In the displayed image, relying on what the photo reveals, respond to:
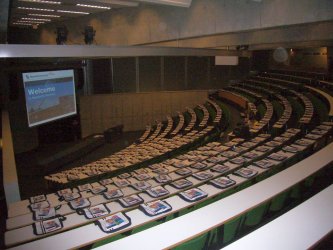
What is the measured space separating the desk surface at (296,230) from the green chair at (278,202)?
1.54 metres

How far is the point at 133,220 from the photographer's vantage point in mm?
2857

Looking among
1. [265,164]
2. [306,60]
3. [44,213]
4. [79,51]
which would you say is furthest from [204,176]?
[306,60]

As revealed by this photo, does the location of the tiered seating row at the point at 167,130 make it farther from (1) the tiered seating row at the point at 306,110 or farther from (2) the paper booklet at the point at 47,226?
(2) the paper booklet at the point at 47,226

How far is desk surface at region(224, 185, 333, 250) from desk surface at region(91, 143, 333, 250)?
47 cm

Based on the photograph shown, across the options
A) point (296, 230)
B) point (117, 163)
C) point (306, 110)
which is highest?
point (296, 230)

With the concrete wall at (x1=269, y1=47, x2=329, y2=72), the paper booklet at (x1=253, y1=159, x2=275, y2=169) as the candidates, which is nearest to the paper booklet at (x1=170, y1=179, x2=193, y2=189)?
the paper booklet at (x1=253, y1=159, x2=275, y2=169)

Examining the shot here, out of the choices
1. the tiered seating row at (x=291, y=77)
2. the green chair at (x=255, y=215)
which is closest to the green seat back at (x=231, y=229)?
the green chair at (x=255, y=215)

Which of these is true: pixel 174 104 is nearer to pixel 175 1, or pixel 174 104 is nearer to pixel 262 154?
pixel 175 1

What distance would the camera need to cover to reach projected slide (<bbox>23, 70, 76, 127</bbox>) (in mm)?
9086

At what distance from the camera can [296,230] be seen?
1.70m

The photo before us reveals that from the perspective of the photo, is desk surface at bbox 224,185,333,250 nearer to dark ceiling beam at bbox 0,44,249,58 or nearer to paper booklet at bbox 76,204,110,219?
paper booklet at bbox 76,204,110,219

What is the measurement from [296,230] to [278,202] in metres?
1.98

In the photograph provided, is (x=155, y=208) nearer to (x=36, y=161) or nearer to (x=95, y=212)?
(x=95, y=212)

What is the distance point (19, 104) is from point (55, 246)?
436 inches
